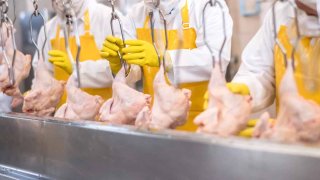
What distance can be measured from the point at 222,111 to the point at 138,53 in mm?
464

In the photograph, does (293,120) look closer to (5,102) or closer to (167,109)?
(167,109)

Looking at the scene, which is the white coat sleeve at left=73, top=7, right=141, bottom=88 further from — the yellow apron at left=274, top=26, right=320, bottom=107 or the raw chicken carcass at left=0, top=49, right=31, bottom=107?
the yellow apron at left=274, top=26, right=320, bottom=107

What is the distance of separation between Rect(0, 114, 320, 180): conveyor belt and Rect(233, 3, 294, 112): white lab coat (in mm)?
530

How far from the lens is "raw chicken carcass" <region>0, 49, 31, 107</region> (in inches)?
64.3

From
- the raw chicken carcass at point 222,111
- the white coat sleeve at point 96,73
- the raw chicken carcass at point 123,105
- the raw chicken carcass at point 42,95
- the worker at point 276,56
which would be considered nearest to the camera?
the raw chicken carcass at point 222,111

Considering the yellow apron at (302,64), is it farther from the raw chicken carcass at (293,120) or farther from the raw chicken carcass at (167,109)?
the raw chicken carcass at (167,109)

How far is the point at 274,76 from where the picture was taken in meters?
1.49

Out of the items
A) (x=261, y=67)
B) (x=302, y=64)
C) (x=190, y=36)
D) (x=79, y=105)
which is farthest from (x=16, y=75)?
(x=302, y=64)

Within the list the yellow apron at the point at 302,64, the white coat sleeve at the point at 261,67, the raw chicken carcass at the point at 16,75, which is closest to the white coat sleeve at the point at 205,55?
the white coat sleeve at the point at 261,67

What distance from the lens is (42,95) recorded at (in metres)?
1.52

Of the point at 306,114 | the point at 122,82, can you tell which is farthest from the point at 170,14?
the point at 306,114

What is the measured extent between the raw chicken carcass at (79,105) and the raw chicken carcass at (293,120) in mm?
627

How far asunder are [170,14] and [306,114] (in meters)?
1.07

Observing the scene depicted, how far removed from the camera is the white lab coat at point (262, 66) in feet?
4.51
